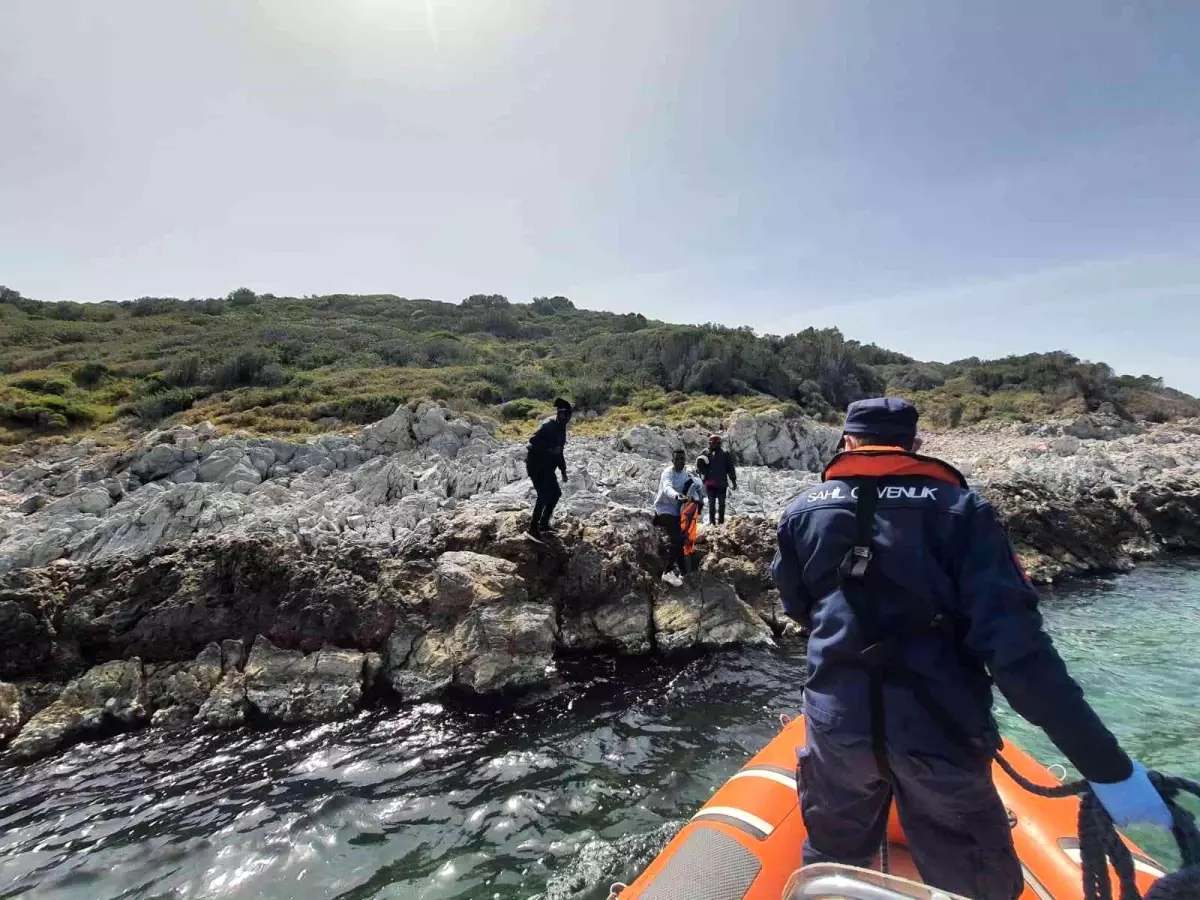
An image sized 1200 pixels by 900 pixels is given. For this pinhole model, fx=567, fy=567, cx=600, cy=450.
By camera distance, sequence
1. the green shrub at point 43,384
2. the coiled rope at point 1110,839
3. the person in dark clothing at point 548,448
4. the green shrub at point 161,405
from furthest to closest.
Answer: the green shrub at point 43,384 < the green shrub at point 161,405 < the person in dark clothing at point 548,448 < the coiled rope at point 1110,839

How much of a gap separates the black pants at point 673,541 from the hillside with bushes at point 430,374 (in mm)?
18473

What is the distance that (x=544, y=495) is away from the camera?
9992mm

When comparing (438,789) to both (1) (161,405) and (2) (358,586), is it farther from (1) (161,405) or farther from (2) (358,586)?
(1) (161,405)

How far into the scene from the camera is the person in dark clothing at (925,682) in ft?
7.30

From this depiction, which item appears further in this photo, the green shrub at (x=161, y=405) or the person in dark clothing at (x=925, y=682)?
the green shrub at (x=161, y=405)

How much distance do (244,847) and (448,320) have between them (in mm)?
65422

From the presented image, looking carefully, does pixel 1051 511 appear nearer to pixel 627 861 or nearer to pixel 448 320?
pixel 627 861

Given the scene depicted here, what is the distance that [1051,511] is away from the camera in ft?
49.5

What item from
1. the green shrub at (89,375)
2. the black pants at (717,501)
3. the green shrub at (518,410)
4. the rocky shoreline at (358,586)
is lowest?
the rocky shoreline at (358,586)

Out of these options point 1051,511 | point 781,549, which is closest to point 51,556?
point 781,549

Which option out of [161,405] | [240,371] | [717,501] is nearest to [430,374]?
[240,371]

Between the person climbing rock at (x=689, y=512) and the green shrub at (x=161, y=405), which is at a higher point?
the green shrub at (x=161, y=405)

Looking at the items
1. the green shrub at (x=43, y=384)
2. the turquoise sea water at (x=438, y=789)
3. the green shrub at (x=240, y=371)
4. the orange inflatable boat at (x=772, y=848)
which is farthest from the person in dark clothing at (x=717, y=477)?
the green shrub at (x=43, y=384)

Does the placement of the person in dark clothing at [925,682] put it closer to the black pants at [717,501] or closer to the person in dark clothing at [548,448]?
the person in dark clothing at [548,448]
